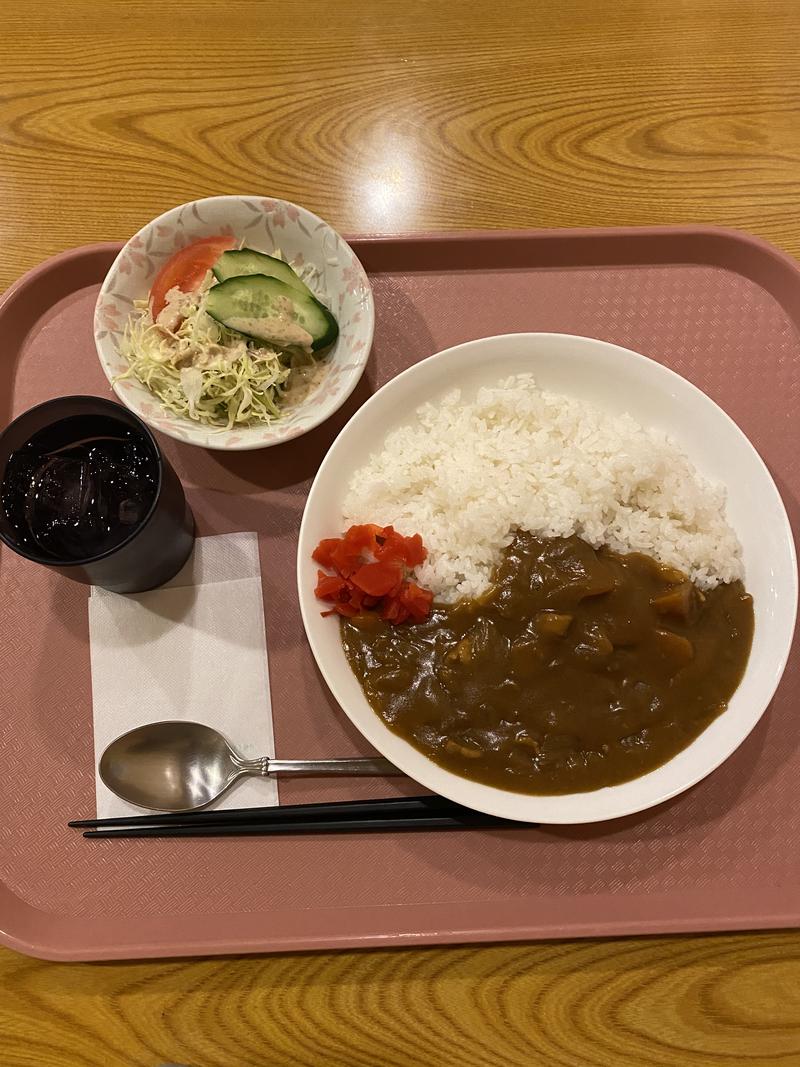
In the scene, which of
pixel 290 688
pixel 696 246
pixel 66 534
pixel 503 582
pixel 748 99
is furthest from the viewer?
pixel 748 99

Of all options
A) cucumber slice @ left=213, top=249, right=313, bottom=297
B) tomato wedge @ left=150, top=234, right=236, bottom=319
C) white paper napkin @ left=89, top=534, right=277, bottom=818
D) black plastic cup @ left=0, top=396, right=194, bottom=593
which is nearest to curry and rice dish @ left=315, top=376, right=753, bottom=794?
white paper napkin @ left=89, top=534, right=277, bottom=818

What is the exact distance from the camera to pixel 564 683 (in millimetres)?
1904

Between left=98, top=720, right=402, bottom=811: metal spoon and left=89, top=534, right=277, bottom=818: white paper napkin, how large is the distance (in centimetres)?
5

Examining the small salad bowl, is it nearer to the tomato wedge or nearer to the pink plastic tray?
the tomato wedge

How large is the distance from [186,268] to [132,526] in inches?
33.6

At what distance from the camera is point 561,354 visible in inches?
84.7

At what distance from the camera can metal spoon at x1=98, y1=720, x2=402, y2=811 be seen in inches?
78.7

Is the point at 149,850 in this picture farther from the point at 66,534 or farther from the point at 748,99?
the point at 748,99

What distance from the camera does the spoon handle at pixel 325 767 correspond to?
6.62 ft

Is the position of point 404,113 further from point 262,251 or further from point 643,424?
point 643,424

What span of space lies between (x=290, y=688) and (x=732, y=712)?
4.06 ft

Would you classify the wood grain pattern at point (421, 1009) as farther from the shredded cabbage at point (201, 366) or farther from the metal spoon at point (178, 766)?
the shredded cabbage at point (201, 366)

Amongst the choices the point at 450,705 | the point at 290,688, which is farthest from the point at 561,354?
the point at 290,688

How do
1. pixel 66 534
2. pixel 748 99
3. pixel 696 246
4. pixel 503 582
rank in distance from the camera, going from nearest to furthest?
pixel 66 534
pixel 503 582
pixel 696 246
pixel 748 99
